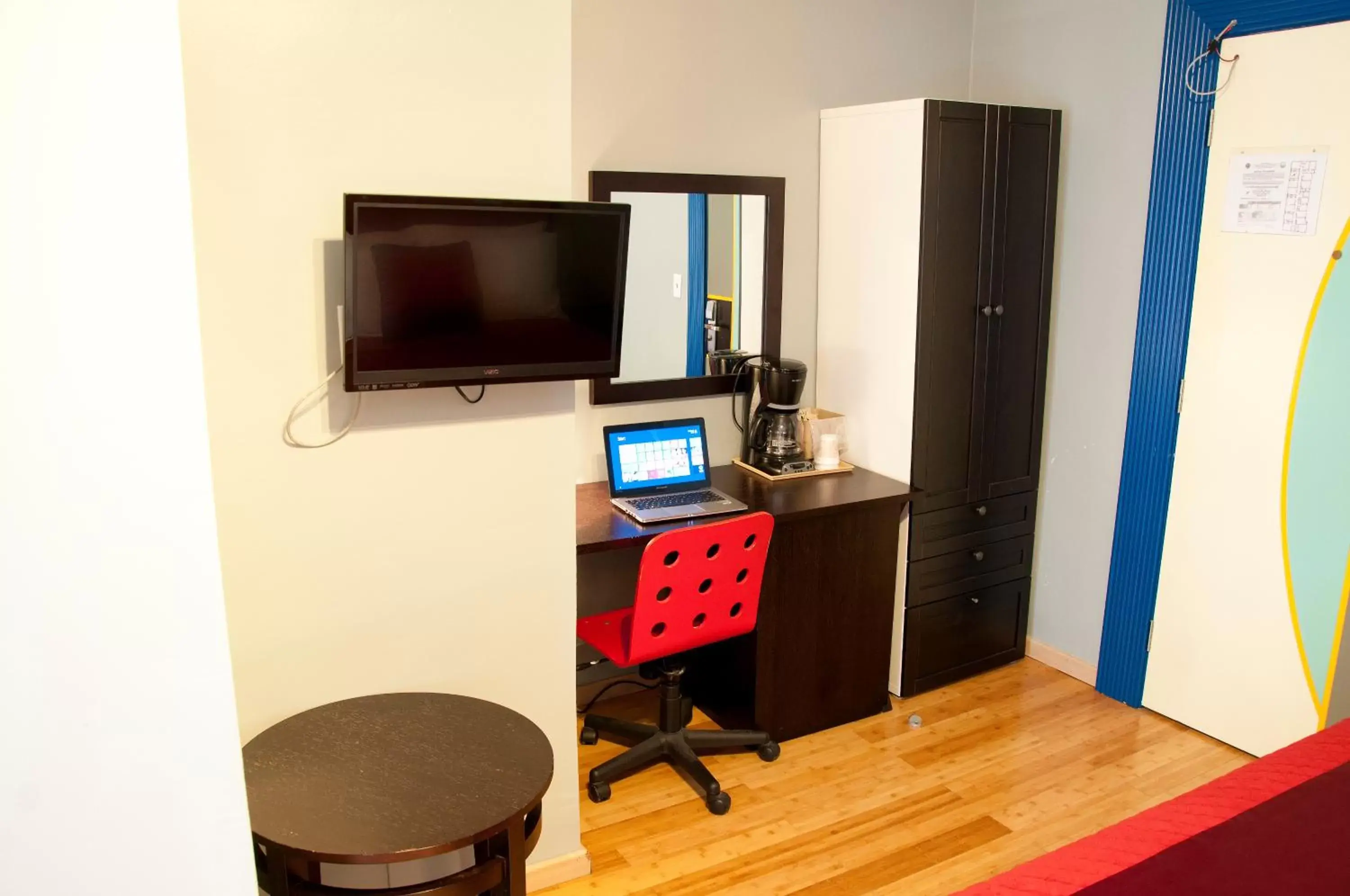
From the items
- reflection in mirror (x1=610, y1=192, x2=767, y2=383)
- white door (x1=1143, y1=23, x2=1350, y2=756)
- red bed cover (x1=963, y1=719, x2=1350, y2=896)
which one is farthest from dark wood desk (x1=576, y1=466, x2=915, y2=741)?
red bed cover (x1=963, y1=719, x2=1350, y2=896)

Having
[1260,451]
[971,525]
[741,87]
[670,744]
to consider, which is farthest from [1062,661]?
[741,87]

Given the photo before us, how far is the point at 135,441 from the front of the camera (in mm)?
1087

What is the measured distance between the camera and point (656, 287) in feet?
11.1

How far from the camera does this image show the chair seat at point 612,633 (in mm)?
2893

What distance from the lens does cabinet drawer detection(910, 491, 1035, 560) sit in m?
3.58

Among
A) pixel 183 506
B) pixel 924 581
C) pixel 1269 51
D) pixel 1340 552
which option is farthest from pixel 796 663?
pixel 183 506

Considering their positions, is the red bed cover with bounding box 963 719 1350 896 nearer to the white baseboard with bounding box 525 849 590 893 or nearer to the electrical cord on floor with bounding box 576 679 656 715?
the white baseboard with bounding box 525 849 590 893

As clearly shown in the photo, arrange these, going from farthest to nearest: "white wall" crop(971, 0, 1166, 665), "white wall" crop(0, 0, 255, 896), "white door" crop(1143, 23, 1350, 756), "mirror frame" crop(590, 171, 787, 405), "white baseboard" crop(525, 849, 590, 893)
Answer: "white wall" crop(971, 0, 1166, 665), "mirror frame" crop(590, 171, 787, 405), "white door" crop(1143, 23, 1350, 756), "white baseboard" crop(525, 849, 590, 893), "white wall" crop(0, 0, 255, 896)

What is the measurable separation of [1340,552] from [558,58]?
8.38ft

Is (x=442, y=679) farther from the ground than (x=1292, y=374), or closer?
closer

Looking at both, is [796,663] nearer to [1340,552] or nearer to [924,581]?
[924,581]

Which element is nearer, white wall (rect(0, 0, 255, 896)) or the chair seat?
white wall (rect(0, 0, 255, 896))

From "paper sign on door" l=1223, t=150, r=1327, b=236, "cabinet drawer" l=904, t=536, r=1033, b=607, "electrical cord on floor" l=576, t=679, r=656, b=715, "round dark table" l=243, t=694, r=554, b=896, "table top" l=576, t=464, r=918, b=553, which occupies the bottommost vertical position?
"electrical cord on floor" l=576, t=679, r=656, b=715

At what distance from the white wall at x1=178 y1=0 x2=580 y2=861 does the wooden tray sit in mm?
1174
